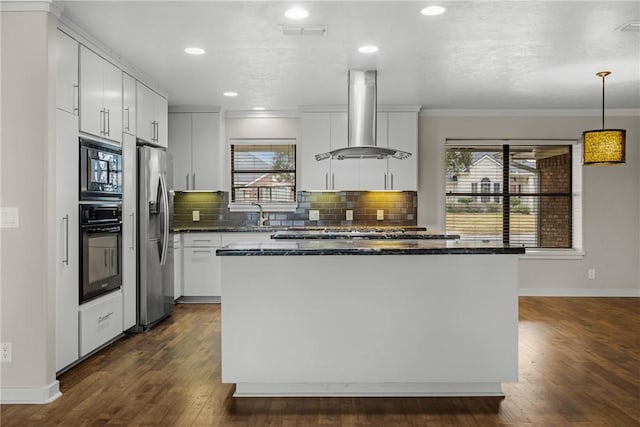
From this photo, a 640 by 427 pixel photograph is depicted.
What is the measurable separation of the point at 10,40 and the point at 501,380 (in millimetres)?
3525

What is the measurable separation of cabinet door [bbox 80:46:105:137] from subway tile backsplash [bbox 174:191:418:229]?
296 centimetres

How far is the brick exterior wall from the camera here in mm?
7133

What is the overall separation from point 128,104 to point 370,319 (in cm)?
292

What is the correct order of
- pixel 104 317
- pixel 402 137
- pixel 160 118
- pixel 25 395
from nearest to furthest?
pixel 25 395
pixel 104 317
pixel 160 118
pixel 402 137

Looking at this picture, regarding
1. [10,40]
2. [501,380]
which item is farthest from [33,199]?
[501,380]

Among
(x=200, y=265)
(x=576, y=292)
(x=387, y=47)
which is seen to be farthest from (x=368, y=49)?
(x=576, y=292)

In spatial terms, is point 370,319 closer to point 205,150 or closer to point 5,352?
point 5,352

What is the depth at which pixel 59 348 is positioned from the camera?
3.49m

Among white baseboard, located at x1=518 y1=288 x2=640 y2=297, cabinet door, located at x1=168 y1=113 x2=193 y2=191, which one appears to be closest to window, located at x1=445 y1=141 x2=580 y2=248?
white baseboard, located at x1=518 y1=288 x2=640 y2=297

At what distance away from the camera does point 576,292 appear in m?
6.92

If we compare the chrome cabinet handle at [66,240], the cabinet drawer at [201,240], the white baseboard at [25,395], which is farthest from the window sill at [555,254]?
the white baseboard at [25,395]

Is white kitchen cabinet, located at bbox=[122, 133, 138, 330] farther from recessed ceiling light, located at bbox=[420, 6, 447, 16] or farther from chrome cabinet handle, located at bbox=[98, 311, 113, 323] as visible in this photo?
recessed ceiling light, located at bbox=[420, 6, 447, 16]

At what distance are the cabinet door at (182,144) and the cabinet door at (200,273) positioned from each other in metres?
0.89

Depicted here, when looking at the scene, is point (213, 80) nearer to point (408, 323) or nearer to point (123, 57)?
point (123, 57)
